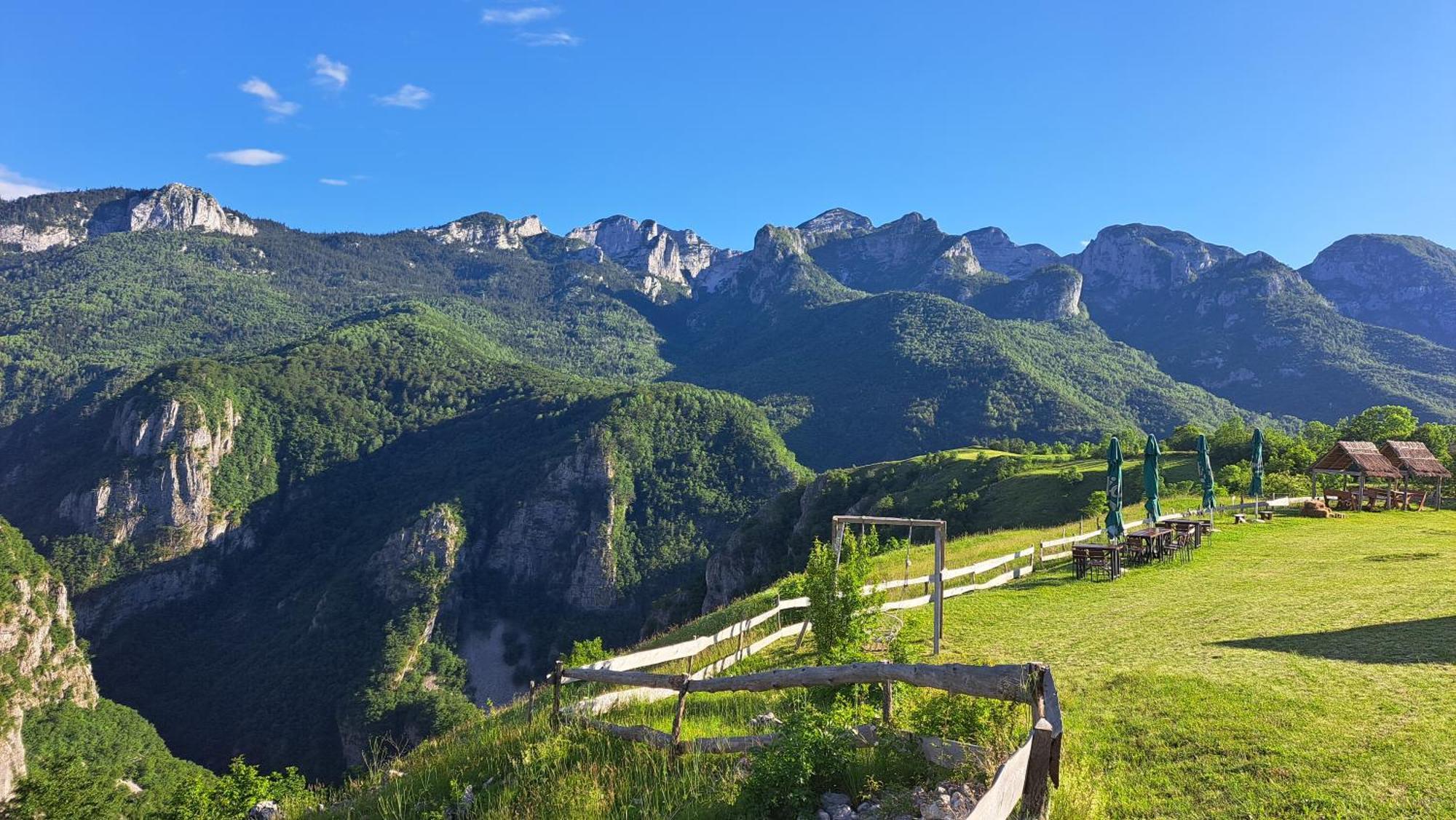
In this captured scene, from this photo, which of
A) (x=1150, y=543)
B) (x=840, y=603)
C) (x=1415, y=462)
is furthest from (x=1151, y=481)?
(x=1415, y=462)

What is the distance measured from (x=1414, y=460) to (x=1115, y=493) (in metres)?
24.4

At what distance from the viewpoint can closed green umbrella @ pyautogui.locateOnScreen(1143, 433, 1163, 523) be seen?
20.5m

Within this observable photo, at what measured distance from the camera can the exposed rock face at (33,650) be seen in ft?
255

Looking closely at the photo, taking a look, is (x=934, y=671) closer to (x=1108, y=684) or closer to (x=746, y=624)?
(x=1108, y=684)

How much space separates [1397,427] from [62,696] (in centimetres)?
13805

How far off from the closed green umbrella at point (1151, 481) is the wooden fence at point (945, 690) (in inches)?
664

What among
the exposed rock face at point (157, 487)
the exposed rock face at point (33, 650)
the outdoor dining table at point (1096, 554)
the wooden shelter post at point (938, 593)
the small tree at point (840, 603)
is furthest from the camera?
the exposed rock face at point (157, 487)

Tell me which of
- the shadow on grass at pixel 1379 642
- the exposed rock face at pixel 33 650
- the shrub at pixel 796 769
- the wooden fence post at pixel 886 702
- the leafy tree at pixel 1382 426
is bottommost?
the exposed rock face at pixel 33 650

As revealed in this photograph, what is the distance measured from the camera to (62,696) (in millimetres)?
84062

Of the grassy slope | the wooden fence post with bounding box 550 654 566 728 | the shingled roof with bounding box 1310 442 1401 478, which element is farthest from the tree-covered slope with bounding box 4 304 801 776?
the wooden fence post with bounding box 550 654 566 728

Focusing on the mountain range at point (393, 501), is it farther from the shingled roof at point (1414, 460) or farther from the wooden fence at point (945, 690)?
the wooden fence at point (945, 690)

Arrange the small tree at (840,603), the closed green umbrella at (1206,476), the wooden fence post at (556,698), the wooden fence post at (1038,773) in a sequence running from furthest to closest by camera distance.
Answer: the closed green umbrella at (1206,476) → the small tree at (840,603) → the wooden fence post at (556,698) → the wooden fence post at (1038,773)

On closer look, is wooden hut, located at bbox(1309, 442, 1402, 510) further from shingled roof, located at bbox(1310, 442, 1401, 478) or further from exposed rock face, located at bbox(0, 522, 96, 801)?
exposed rock face, located at bbox(0, 522, 96, 801)

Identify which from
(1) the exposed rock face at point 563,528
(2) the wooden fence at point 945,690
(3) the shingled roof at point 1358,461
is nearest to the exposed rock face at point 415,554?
(1) the exposed rock face at point 563,528
